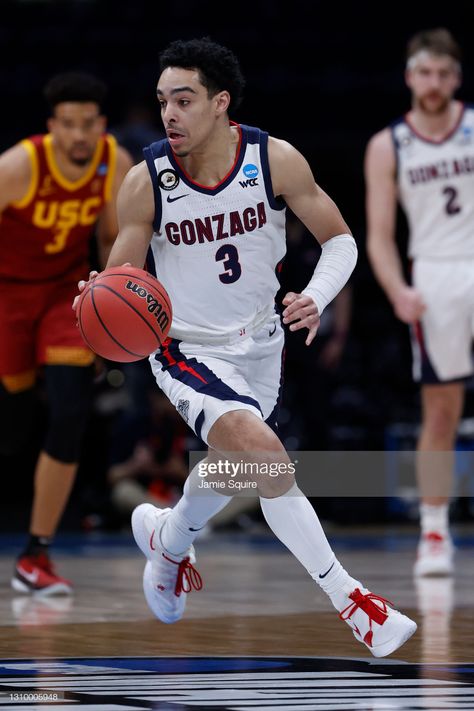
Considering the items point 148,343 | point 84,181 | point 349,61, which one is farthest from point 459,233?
point 349,61

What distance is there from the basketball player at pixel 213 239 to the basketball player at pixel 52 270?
4.94 ft

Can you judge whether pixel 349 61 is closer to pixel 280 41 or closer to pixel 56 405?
pixel 280 41

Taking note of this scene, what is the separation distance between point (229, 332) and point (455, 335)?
2750 mm

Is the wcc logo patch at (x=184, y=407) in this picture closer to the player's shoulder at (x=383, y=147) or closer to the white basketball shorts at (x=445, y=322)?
the white basketball shorts at (x=445, y=322)

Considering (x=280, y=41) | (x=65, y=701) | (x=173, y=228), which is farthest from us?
(x=280, y=41)

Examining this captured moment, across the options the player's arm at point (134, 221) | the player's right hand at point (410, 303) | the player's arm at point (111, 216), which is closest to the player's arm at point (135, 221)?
the player's arm at point (134, 221)

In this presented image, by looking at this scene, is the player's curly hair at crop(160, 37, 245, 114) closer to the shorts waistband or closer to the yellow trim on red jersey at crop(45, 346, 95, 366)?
the shorts waistband

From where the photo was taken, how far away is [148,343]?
4.40m

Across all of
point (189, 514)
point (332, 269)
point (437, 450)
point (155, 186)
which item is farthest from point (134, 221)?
point (437, 450)

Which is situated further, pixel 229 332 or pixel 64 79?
pixel 64 79

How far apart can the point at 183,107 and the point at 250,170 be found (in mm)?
306

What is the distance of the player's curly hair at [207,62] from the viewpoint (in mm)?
4668

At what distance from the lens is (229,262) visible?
478 cm

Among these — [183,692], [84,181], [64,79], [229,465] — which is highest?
[64,79]
